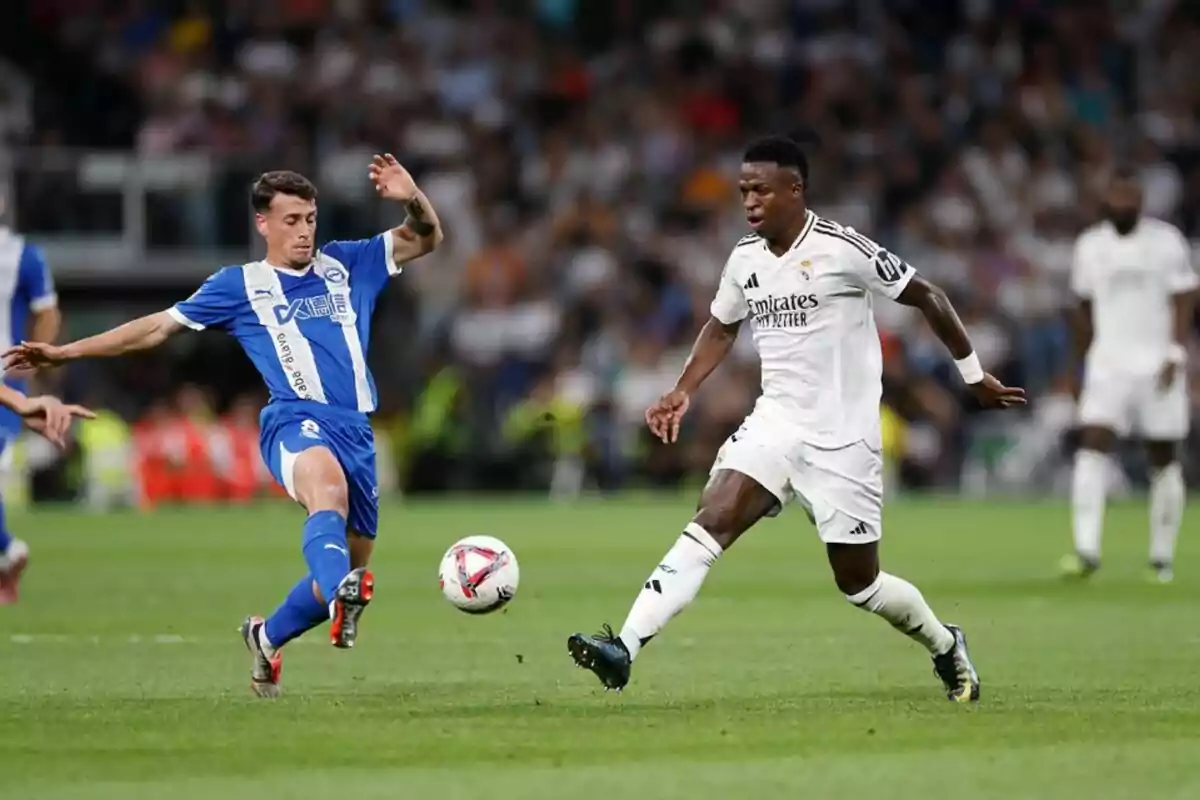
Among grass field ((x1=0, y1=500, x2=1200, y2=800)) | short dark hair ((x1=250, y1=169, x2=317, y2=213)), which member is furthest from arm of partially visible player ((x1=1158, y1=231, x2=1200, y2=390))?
short dark hair ((x1=250, y1=169, x2=317, y2=213))

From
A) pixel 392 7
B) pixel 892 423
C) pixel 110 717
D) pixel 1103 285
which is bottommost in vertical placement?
pixel 892 423

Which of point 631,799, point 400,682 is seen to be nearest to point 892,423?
point 400,682

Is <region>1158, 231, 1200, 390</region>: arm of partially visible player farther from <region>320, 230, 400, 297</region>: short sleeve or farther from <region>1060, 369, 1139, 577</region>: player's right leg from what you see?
<region>320, 230, 400, 297</region>: short sleeve

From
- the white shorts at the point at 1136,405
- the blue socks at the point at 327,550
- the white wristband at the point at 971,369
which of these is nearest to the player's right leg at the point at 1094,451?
the white shorts at the point at 1136,405

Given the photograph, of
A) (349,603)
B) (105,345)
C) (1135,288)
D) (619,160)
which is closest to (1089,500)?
(1135,288)

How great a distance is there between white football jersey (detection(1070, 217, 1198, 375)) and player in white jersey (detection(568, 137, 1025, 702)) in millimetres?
7058

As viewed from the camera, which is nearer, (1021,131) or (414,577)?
(414,577)

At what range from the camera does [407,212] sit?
970cm

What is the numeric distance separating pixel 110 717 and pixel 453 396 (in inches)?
826

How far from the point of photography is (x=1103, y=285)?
1609 centimetres

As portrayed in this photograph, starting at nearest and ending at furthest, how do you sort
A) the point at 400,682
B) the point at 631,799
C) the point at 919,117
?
the point at 631,799 → the point at 400,682 → the point at 919,117

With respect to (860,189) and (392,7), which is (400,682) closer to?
(860,189)

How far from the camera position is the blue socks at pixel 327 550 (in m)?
8.88

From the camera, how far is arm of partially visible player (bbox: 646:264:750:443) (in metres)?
9.47
